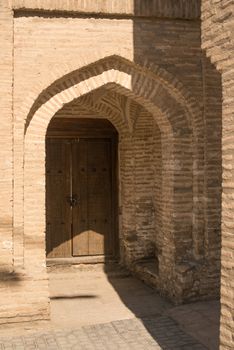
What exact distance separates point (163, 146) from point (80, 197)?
2.70m

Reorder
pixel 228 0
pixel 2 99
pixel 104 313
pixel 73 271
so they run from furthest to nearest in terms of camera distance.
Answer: pixel 73 271
pixel 104 313
pixel 2 99
pixel 228 0

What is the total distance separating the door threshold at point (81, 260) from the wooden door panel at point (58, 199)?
0.11 meters

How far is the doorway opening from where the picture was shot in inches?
362

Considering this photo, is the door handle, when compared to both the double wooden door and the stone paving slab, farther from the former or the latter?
the stone paving slab

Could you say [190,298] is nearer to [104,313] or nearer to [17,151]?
[104,313]

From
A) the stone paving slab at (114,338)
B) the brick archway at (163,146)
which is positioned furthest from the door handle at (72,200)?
the stone paving slab at (114,338)

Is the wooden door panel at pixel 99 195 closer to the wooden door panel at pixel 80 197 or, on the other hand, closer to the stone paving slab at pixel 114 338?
the wooden door panel at pixel 80 197

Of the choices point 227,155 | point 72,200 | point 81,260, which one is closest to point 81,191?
point 72,200

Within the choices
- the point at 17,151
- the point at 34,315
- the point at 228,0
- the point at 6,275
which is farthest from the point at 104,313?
the point at 228,0

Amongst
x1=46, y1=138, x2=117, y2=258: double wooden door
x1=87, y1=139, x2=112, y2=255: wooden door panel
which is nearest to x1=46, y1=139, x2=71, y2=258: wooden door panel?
x1=46, y1=138, x2=117, y2=258: double wooden door

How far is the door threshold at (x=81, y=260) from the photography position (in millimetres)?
9086

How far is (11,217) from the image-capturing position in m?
6.14

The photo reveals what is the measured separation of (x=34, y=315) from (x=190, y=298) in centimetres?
211

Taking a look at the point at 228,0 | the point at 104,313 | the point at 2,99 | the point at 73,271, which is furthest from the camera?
the point at 73,271
